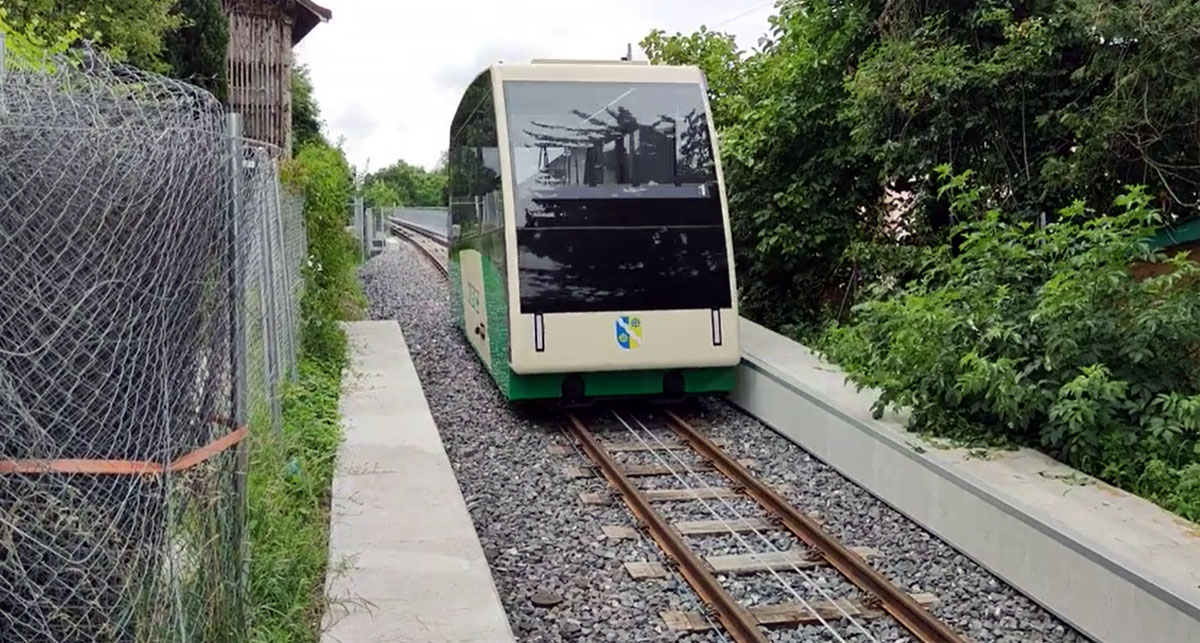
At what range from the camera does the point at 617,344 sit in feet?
29.4

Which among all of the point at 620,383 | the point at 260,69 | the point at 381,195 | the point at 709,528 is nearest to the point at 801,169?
the point at 620,383

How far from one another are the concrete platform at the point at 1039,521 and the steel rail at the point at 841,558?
62 cm

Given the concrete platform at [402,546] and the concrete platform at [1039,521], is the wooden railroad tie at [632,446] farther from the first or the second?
the concrete platform at [402,546]

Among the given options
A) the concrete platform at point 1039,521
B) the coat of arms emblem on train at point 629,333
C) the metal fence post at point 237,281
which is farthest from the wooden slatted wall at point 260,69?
the metal fence post at point 237,281

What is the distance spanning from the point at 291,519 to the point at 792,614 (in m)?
2.61

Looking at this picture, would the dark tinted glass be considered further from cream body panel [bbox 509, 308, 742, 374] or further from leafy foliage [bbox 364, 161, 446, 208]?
leafy foliage [bbox 364, 161, 446, 208]

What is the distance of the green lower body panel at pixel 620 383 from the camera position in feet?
30.3

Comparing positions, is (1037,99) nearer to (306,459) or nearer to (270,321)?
(270,321)

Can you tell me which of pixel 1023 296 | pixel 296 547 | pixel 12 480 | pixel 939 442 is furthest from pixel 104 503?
pixel 1023 296

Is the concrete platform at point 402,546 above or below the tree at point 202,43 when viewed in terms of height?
below

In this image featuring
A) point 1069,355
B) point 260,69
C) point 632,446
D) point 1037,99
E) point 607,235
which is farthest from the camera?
point 260,69

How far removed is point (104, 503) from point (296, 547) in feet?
7.67

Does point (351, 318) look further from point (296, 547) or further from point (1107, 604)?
point (1107, 604)

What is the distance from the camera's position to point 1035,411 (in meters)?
6.77
